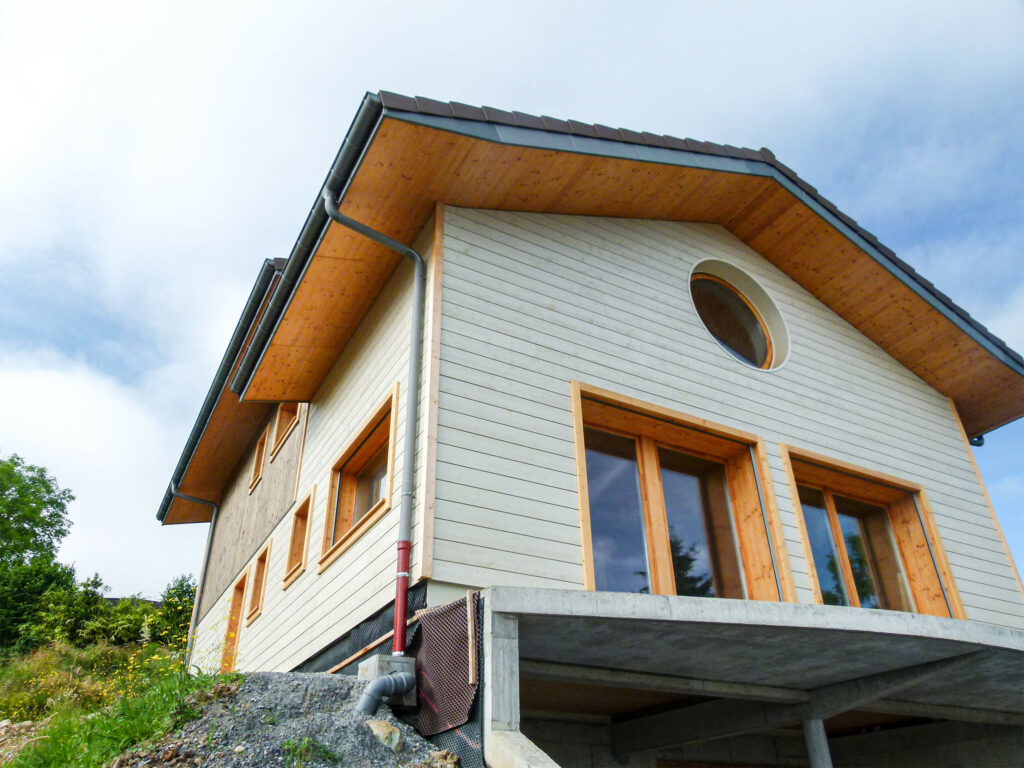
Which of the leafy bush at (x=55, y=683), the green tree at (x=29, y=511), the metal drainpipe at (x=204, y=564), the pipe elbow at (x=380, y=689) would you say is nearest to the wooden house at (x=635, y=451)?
the pipe elbow at (x=380, y=689)

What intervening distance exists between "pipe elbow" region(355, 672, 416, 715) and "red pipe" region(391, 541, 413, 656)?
0.86ft

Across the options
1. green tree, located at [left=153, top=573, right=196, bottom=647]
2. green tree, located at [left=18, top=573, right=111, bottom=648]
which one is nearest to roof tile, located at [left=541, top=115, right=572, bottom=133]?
green tree, located at [left=153, top=573, right=196, bottom=647]

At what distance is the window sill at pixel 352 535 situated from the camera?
18.6 ft

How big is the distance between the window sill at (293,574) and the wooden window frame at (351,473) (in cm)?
52

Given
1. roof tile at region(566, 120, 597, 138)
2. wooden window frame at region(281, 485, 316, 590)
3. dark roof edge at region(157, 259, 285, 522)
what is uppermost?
dark roof edge at region(157, 259, 285, 522)

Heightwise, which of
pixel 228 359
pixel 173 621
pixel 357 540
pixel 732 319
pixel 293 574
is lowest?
pixel 357 540

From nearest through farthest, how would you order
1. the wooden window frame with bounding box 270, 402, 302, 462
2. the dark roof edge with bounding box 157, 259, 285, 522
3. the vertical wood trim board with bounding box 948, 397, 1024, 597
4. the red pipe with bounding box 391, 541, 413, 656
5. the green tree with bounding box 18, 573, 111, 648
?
1. the red pipe with bounding box 391, 541, 413, 656
2. the vertical wood trim board with bounding box 948, 397, 1024, 597
3. the dark roof edge with bounding box 157, 259, 285, 522
4. the wooden window frame with bounding box 270, 402, 302, 462
5. the green tree with bounding box 18, 573, 111, 648

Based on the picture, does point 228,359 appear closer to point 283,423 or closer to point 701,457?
point 283,423

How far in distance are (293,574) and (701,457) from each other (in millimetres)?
4225

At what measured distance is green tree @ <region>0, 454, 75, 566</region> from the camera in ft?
86.9

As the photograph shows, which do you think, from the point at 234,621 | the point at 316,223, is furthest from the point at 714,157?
the point at 234,621

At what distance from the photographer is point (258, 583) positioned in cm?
980

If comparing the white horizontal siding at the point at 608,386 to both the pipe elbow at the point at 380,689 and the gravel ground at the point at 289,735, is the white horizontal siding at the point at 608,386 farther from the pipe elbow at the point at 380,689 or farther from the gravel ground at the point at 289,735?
the gravel ground at the point at 289,735

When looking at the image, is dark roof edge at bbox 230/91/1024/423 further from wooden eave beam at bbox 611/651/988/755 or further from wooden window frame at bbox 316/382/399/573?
wooden eave beam at bbox 611/651/988/755
